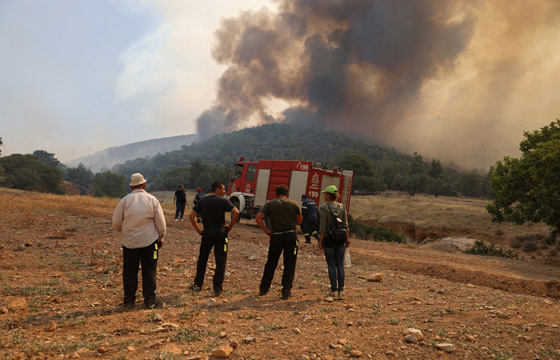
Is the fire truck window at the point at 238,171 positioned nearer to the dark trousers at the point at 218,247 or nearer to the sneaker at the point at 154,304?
the dark trousers at the point at 218,247

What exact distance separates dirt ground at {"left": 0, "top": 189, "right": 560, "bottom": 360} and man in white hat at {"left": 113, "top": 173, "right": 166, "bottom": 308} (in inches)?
10.8

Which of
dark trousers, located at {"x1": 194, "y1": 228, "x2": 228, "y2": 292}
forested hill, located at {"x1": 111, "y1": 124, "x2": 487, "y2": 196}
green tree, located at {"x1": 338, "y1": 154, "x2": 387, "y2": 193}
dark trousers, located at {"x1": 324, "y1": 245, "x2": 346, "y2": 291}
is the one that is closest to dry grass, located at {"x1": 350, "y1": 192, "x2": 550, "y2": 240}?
forested hill, located at {"x1": 111, "y1": 124, "x2": 487, "y2": 196}

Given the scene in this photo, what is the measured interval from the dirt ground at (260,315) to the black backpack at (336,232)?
3.21 ft

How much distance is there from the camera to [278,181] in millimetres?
18688

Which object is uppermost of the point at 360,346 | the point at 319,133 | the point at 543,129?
the point at 319,133

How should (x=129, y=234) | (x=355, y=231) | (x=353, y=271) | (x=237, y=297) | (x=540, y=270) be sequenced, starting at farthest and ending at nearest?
1. (x=355, y=231)
2. (x=540, y=270)
3. (x=353, y=271)
4. (x=237, y=297)
5. (x=129, y=234)

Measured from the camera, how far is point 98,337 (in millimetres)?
4020

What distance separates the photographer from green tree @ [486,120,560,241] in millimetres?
14023

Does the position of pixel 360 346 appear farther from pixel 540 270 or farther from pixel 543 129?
pixel 543 129

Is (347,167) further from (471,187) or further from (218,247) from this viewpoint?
(218,247)

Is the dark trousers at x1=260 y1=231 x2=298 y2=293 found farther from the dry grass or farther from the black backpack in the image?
the dry grass

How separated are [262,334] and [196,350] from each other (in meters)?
0.84

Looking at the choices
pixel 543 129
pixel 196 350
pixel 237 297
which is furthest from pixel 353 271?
pixel 543 129

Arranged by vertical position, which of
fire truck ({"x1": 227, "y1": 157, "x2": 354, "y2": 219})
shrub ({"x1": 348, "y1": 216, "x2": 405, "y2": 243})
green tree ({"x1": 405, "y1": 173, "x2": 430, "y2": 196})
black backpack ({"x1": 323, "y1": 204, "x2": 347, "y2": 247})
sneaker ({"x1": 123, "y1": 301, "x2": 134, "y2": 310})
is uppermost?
green tree ({"x1": 405, "y1": 173, "x2": 430, "y2": 196})
